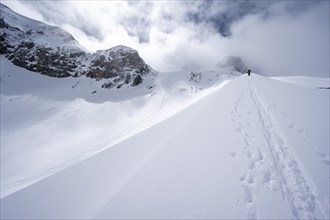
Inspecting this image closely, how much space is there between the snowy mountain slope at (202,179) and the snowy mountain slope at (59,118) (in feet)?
13.1

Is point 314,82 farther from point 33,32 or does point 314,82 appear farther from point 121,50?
point 33,32

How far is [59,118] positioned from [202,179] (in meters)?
39.0

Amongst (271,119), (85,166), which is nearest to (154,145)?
(85,166)

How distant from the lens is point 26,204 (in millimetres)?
5094

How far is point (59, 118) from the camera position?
122ft

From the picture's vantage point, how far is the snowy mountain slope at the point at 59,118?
1772cm

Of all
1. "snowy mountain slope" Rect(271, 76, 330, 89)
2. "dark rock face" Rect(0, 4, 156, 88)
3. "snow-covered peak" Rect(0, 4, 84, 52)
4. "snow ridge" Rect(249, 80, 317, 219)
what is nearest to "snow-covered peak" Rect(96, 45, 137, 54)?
"dark rock face" Rect(0, 4, 156, 88)

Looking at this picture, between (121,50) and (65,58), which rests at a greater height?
(121,50)

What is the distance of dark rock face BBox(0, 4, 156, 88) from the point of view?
6600 centimetres

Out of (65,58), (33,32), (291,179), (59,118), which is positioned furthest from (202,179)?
(33,32)

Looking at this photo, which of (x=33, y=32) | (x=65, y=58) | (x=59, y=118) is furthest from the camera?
(x=33, y=32)

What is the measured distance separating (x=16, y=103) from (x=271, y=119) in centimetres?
5604

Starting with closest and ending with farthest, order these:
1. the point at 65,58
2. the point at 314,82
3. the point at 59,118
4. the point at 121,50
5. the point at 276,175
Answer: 1. the point at 276,175
2. the point at 314,82
3. the point at 59,118
4. the point at 65,58
5. the point at 121,50

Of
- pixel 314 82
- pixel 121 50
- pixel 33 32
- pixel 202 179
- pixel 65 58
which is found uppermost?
pixel 33 32
